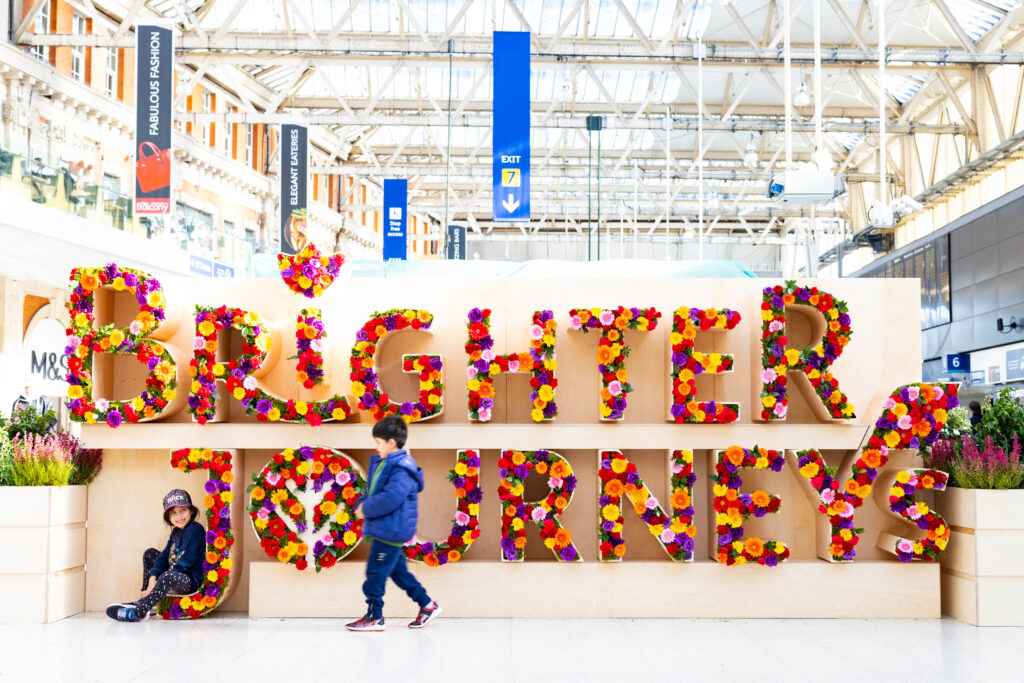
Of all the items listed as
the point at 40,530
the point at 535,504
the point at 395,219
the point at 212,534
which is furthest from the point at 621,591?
the point at 395,219

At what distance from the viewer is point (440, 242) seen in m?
40.5

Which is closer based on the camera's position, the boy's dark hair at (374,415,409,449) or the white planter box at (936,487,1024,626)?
the boy's dark hair at (374,415,409,449)

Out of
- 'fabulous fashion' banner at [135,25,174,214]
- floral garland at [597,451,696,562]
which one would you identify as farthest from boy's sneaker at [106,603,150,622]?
'fabulous fashion' banner at [135,25,174,214]

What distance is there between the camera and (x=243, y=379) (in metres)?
6.75

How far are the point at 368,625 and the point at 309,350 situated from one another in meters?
1.87

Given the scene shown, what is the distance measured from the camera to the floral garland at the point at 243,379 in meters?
6.73

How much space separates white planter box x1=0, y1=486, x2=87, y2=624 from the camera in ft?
21.3

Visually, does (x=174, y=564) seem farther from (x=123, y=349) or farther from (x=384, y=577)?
(x=384, y=577)

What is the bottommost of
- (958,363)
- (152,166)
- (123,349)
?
(123,349)

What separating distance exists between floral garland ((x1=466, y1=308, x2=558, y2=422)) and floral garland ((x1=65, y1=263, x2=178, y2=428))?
2058mm

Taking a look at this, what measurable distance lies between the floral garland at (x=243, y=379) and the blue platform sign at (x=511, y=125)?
5847mm

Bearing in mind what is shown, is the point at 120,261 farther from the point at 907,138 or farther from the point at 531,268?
the point at 907,138

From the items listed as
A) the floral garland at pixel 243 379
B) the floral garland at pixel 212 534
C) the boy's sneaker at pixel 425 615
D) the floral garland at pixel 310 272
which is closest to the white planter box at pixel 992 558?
the boy's sneaker at pixel 425 615

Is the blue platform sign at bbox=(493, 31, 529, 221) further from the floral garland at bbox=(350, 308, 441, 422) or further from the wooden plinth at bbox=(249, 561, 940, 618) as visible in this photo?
the wooden plinth at bbox=(249, 561, 940, 618)
